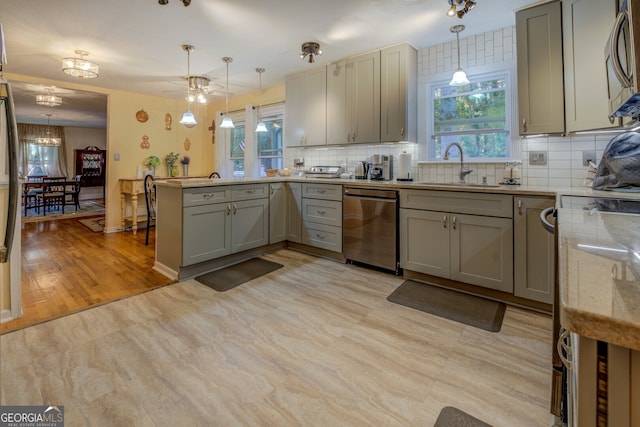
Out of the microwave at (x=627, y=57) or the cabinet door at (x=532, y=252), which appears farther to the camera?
the cabinet door at (x=532, y=252)

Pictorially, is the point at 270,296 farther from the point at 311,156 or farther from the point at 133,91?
the point at 133,91

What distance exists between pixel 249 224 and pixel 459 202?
85.1 inches

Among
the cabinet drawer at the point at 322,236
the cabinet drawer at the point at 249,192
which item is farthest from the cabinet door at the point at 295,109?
the cabinet drawer at the point at 322,236

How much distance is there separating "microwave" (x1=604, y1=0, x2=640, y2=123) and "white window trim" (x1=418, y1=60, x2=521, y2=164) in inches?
53.2

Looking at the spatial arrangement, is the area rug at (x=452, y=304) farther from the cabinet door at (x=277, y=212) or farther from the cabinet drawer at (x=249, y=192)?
the cabinet drawer at (x=249, y=192)

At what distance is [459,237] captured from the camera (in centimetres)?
264

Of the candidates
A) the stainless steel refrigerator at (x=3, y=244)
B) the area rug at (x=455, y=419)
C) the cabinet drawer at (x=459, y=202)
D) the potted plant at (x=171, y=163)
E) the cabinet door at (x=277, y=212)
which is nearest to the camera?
the area rug at (x=455, y=419)

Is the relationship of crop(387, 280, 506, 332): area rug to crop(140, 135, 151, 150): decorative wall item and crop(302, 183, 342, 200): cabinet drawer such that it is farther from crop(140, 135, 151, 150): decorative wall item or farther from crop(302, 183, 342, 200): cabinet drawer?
crop(140, 135, 151, 150): decorative wall item

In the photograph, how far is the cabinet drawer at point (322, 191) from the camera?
346 cm

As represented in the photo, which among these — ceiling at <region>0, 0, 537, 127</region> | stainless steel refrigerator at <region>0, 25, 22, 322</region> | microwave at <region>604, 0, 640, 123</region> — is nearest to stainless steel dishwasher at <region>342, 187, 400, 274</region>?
ceiling at <region>0, 0, 537, 127</region>

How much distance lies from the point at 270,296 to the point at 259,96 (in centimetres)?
391

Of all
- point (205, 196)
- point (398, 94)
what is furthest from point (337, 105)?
point (205, 196)

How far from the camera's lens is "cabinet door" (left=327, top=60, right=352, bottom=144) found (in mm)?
3818

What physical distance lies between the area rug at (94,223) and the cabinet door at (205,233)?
3.32 metres
